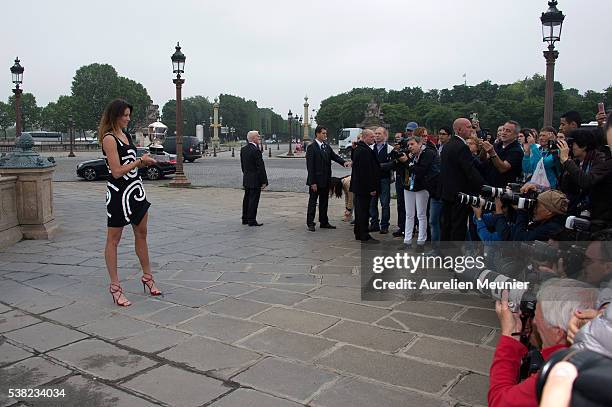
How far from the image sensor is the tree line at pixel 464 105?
76119 mm

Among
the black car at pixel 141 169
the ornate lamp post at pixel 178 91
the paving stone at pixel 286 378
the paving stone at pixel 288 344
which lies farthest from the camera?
the black car at pixel 141 169

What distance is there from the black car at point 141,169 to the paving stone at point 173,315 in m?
15.6

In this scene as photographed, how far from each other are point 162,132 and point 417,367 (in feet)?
157

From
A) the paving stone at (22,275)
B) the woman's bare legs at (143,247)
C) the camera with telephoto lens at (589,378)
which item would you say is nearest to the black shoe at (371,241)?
the woman's bare legs at (143,247)

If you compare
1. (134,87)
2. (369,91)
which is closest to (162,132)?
(134,87)

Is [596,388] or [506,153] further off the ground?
[506,153]

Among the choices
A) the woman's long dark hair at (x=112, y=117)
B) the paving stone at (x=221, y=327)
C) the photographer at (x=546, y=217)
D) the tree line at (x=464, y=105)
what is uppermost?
the tree line at (x=464, y=105)

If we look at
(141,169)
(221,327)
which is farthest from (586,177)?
(141,169)

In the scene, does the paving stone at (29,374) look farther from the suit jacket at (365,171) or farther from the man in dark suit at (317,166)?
the man in dark suit at (317,166)

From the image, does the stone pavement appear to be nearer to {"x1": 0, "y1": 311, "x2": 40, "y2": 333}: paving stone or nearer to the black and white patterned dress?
{"x1": 0, "y1": 311, "x2": 40, "y2": 333}: paving stone

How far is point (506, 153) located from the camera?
5.95 metres

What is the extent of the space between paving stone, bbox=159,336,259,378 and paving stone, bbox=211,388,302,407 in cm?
28

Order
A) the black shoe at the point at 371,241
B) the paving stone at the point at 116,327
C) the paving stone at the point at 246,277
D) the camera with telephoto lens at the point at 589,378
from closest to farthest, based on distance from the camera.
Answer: the camera with telephoto lens at the point at 589,378
the paving stone at the point at 116,327
the paving stone at the point at 246,277
the black shoe at the point at 371,241

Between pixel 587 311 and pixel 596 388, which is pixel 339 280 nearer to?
pixel 587 311
